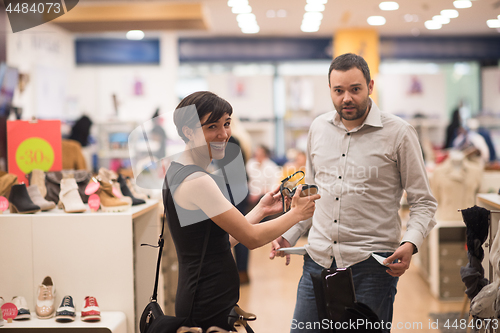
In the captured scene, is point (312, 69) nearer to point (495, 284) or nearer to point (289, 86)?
point (289, 86)

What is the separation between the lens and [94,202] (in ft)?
7.23

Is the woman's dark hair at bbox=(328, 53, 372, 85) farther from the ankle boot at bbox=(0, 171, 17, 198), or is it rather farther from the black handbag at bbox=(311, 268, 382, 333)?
the ankle boot at bbox=(0, 171, 17, 198)

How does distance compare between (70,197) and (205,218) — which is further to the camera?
(70,197)

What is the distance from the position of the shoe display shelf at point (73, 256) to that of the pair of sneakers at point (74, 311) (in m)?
0.07

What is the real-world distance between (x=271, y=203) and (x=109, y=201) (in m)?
0.96

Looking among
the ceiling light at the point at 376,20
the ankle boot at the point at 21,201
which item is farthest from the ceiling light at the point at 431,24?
the ankle boot at the point at 21,201

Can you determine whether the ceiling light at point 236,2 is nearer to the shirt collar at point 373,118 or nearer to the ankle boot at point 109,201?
the ankle boot at point 109,201

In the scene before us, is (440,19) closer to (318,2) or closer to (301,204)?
(318,2)

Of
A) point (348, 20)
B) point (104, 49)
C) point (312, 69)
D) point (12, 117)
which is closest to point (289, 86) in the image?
point (312, 69)

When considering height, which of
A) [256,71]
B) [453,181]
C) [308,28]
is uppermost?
[308,28]

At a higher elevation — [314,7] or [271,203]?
[314,7]

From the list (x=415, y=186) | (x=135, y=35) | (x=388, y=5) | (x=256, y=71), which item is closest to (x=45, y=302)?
(x=415, y=186)

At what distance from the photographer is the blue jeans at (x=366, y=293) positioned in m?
1.62

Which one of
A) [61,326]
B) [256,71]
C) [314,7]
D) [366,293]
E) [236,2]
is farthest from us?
[256,71]
